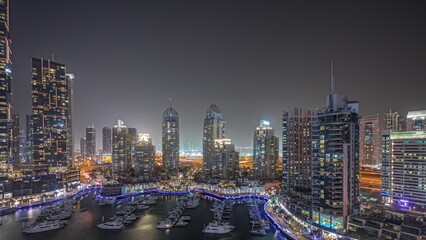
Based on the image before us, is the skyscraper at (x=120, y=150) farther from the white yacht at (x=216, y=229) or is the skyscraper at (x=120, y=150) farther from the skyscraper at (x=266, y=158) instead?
the white yacht at (x=216, y=229)

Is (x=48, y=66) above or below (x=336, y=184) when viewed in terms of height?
above

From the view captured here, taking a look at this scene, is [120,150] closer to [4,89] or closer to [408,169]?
[4,89]

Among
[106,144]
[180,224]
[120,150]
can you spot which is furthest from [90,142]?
[180,224]

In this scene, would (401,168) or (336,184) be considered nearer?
(336,184)

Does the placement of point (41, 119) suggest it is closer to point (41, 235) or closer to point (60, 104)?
point (60, 104)

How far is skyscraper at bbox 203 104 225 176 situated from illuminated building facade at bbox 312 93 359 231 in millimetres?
55472

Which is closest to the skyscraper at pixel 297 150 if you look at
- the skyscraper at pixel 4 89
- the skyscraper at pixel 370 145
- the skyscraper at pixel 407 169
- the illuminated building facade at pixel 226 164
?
the skyscraper at pixel 407 169

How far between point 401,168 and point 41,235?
54815mm

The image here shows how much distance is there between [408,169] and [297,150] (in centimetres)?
1764

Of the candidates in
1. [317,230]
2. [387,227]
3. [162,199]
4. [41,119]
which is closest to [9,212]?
[162,199]

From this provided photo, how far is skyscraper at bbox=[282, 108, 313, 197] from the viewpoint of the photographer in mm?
47500

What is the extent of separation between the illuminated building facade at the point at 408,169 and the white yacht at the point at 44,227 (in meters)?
52.1

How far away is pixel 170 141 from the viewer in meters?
95.9

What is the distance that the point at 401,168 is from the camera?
133 feet
